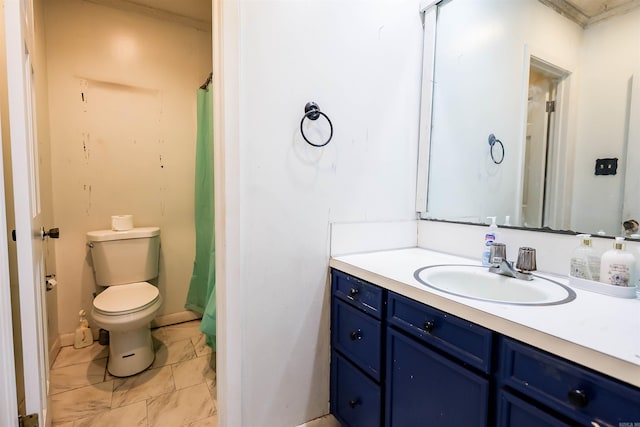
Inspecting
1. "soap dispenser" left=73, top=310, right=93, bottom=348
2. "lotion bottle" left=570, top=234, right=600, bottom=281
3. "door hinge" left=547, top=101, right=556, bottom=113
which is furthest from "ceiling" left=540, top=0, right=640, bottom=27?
"soap dispenser" left=73, top=310, right=93, bottom=348

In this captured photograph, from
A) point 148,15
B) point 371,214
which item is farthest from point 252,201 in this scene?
point 148,15

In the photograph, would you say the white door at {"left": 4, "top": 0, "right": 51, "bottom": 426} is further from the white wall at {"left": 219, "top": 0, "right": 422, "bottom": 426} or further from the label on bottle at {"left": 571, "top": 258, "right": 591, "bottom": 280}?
the label on bottle at {"left": 571, "top": 258, "right": 591, "bottom": 280}

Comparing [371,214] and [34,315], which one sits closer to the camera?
[34,315]

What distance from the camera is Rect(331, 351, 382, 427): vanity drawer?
3.61 ft

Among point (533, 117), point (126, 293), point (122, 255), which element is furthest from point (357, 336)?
point (122, 255)

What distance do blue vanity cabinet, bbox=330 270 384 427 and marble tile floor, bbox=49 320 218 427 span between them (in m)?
0.67

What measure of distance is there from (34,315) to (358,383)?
1211mm

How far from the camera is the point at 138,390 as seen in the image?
1636 millimetres

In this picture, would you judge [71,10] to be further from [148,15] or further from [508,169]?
[508,169]

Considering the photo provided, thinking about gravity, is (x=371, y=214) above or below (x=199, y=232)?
above

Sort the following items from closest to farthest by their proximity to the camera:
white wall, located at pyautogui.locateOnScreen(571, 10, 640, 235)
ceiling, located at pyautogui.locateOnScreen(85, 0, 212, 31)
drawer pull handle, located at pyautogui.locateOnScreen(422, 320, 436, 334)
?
1. drawer pull handle, located at pyautogui.locateOnScreen(422, 320, 436, 334)
2. white wall, located at pyautogui.locateOnScreen(571, 10, 640, 235)
3. ceiling, located at pyautogui.locateOnScreen(85, 0, 212, 31)

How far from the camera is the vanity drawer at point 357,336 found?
1.09 meters

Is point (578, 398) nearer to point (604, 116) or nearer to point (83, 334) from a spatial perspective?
point (604, 116)

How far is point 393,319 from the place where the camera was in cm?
102
